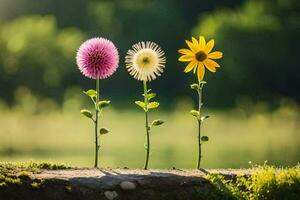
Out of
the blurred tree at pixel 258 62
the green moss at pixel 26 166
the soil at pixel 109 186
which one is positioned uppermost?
the blurred tree at pixel 258 62

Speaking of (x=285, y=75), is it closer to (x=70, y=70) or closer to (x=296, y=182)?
(x=70, y=70)

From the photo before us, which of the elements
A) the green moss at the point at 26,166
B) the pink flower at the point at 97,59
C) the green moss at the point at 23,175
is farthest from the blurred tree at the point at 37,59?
the green moss at the point at 23,175

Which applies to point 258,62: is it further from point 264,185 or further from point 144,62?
point 264,185

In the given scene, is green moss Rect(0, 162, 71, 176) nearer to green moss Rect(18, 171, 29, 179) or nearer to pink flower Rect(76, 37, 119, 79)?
green moss Rect(18, 171, 29, 179)

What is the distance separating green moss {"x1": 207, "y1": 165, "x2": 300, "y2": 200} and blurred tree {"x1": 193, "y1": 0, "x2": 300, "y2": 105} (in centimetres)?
2342

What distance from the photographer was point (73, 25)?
145 ft

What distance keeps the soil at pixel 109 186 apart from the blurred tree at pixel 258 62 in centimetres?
2371

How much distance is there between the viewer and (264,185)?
27.1ft

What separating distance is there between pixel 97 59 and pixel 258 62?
25.1 meters

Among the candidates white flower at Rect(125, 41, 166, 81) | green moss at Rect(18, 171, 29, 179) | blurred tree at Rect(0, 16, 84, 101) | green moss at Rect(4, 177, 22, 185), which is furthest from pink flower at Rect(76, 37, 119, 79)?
blurred tree at Rect(0, 16, 84, 101)

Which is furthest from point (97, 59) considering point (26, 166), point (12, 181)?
point (12, 181)

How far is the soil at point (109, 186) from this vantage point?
7965 mm

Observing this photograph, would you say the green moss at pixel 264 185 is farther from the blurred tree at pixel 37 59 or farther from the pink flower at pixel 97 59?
the blurred tree at pixel 37 59

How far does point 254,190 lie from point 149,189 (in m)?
1.08
